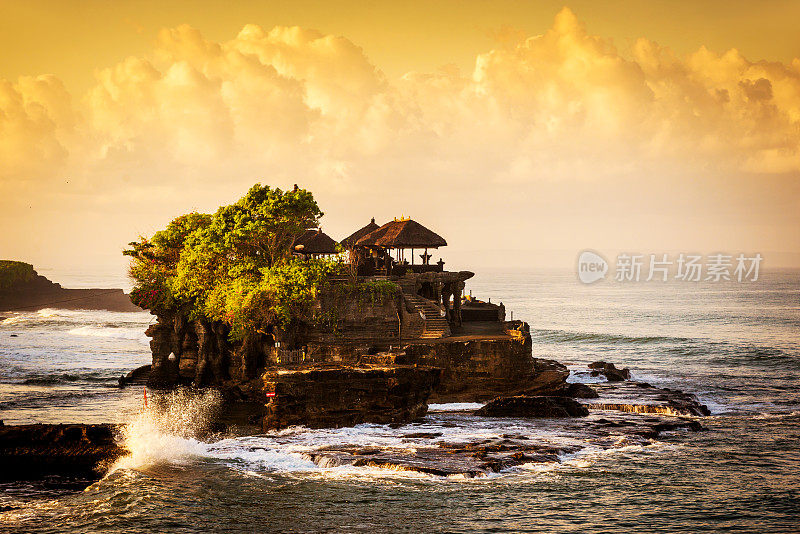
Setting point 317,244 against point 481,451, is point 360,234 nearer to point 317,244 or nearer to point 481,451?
point 317,244

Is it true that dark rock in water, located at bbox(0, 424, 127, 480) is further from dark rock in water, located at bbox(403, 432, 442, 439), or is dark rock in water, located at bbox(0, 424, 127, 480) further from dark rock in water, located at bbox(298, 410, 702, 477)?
dark rock in water, located at bbox(403, 432, 442, 439)

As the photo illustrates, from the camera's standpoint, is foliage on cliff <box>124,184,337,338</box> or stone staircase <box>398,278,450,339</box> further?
stone staircase <box>398,278,450,339</box>

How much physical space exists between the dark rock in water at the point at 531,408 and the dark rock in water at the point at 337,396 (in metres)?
Answer: 4.52

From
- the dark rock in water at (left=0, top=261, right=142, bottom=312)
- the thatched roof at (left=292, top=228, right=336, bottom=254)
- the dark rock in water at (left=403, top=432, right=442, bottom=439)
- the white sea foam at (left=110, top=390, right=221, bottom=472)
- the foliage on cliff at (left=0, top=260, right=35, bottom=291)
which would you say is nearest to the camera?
the white sea foam at (left=110, top=390, right=221, bottom=472)

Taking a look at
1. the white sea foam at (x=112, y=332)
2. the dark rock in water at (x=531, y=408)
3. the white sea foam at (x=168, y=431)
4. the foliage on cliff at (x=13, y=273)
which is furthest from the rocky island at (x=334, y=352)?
the foliage on cliff at (x=13, y=273)

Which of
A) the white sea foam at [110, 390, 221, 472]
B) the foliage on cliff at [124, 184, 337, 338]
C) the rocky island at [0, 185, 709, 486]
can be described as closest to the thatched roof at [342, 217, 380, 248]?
the rocky island at [0, 185, 709, 486]

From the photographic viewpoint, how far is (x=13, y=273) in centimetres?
13888

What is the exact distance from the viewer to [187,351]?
54.3 m

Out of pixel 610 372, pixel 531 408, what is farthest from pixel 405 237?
pixel 531 408

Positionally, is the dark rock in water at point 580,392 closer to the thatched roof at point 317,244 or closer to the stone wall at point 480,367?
Result: the stone wall at point 480,367

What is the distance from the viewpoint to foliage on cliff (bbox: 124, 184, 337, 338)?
4559 centimetres

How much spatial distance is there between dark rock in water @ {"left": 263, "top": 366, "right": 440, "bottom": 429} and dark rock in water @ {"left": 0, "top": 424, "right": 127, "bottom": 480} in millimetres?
7896

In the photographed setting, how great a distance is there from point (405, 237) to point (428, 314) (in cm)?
634

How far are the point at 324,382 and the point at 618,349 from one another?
4947 cm
